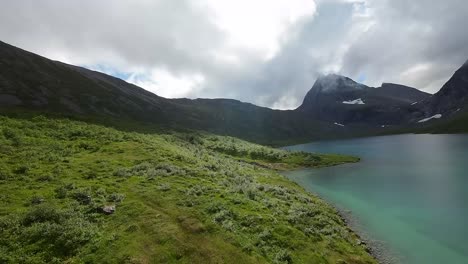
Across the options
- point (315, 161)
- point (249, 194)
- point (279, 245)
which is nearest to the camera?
point (279, 245)

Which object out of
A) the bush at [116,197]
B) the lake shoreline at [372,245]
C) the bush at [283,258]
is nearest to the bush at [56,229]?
the bush at [116,197]

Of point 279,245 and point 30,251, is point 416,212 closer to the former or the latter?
point 279,245

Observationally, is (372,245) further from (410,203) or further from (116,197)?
(116,197)

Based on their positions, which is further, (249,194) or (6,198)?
(249,194)

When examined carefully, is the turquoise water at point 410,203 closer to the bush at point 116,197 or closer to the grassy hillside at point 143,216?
the grassy hillside at point 143,216

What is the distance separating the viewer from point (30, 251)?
22547mm

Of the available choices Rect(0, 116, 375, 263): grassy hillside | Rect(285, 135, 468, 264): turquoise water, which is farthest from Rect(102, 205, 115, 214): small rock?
Rect(285, 135, 468, 264): turquoise water

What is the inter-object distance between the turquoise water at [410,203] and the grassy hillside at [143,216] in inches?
234

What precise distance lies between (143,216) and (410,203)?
4209 centimetres

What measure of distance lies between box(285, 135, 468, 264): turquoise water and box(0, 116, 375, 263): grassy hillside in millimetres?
5956

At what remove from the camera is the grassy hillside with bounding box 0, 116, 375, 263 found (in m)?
23.8

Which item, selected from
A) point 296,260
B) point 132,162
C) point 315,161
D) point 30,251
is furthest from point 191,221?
point 315,161

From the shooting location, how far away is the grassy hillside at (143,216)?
78.2 feet

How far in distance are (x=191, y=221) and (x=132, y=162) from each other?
2417cm
